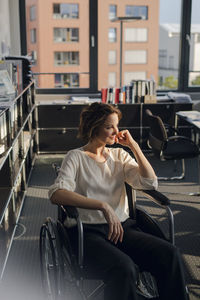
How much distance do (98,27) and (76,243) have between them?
15.4ft

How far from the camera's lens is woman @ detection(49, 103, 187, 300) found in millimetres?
1988

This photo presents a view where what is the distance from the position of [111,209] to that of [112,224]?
8 cm

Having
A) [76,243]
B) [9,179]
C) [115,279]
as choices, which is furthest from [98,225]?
[9,179]

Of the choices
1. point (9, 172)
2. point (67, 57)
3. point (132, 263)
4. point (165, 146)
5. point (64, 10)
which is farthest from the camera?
point (64, 10)

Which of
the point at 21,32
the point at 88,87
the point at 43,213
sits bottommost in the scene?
the point at 43,213

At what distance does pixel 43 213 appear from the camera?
3.93m

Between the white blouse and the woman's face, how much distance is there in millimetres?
111

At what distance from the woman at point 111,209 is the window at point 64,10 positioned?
36262 millimetres

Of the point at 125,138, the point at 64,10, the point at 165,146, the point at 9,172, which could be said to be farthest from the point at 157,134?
the point at 64,10

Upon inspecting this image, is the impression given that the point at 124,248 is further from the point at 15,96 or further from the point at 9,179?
the point at 15,96

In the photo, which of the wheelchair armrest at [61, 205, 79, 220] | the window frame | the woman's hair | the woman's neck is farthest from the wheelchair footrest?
the window frame

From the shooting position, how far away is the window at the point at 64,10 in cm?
3731

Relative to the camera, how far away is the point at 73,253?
2.13 metres

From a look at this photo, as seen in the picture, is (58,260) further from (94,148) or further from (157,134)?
(157,134)
